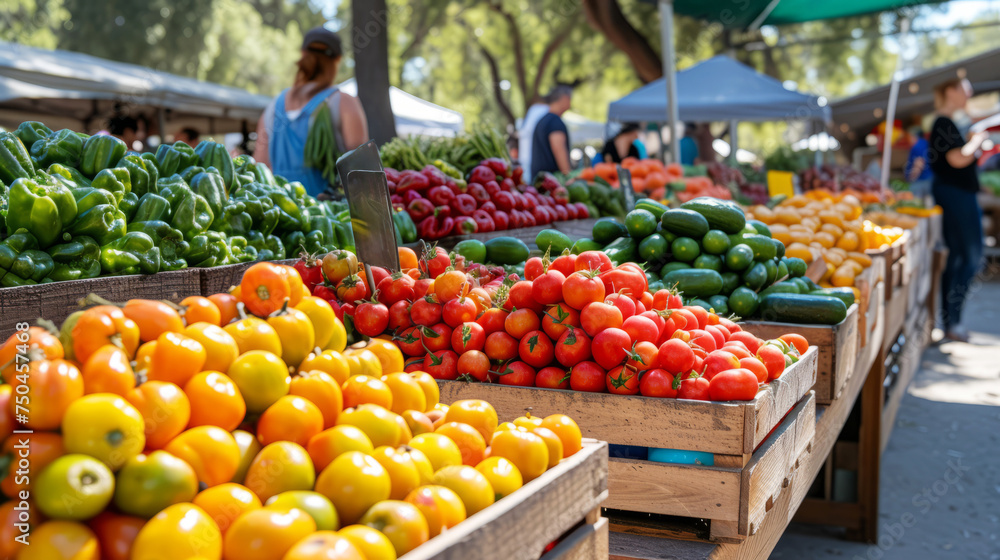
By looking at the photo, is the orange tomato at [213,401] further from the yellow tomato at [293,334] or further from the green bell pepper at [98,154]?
the green bell pepper at [98,154]

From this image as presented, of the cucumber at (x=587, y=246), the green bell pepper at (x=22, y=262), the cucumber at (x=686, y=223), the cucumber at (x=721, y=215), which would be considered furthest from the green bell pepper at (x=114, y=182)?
the cucumber at (x=721, y=215)

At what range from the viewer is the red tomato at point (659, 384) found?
82.0 inches

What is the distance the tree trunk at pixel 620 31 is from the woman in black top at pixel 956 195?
6497 millimetres

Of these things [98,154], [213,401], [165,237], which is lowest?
[213,401]

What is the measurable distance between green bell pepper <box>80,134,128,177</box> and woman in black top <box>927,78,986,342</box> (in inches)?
313

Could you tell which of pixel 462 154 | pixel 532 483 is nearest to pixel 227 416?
pixel 532 483

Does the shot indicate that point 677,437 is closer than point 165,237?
Yes

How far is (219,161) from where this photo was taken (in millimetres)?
3303

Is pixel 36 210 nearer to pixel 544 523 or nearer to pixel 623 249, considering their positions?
pixel 544 523

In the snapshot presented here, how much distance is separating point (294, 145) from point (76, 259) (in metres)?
2.57

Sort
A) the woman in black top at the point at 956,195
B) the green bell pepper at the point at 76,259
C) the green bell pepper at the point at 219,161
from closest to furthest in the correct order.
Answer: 1. the green bell pepper at the point at 76,259
2. the green bell pepper at the point at 219,161
3. the woman in black top at the point at 956,195

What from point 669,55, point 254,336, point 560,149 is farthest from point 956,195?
point 254,336

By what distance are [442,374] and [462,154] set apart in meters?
3.34

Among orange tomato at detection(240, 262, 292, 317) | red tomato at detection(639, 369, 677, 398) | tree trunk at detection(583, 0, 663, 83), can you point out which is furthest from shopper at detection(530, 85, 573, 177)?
orange tomato at detection(240, 262, 292, 317)
